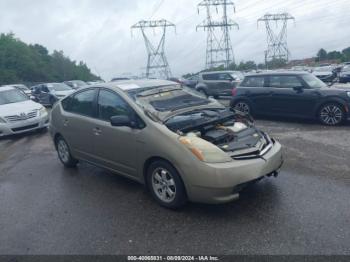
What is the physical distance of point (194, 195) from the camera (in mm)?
4031

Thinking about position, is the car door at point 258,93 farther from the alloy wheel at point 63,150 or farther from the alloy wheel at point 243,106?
the alloy wheel at point 63,150

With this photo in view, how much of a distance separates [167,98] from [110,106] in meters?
0.90

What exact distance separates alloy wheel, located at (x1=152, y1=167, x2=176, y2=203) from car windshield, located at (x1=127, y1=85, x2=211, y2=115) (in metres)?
0.96

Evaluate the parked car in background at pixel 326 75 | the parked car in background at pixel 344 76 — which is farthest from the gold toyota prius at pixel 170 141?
the parked car in background at pixel 344 76

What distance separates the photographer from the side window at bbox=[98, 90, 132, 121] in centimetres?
491

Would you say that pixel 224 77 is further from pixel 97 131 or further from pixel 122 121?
pixel 122 121

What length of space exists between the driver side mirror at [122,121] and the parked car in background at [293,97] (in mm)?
6537

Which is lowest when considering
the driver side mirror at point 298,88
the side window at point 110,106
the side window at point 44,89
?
the side window at point 44,89

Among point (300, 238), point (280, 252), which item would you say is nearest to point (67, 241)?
point (280, 252)

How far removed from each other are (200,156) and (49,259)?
1961 mm

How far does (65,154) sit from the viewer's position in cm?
646

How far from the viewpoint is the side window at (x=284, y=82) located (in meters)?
9.80

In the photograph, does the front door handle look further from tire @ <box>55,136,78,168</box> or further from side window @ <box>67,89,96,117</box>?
tire @ <box>55,136,78,168</box>

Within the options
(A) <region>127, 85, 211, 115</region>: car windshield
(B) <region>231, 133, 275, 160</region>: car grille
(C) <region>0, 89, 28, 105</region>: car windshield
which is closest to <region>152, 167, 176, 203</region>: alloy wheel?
(B) <region>231, 133, 275, 160</region>: car grille
